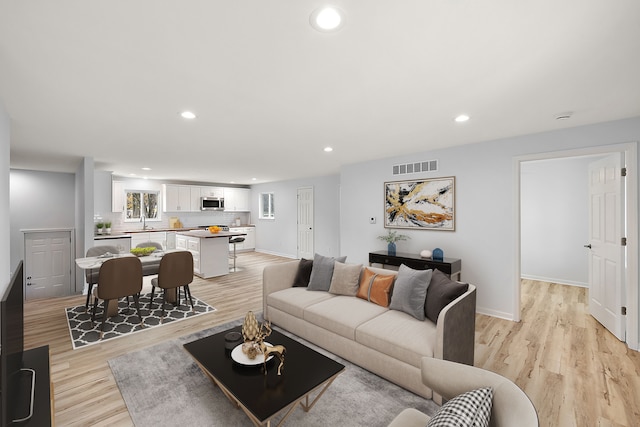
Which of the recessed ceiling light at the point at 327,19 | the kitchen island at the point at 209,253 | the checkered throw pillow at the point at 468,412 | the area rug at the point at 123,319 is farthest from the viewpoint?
the kitchen island at the point at 209,253

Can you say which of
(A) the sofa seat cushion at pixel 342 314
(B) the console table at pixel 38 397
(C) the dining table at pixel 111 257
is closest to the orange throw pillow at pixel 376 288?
(A) the sofa seat cushion at pixel 342 314

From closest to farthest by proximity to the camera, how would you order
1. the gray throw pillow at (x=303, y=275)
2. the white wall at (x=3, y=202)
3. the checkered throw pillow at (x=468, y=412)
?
1. the checkered throw pillow at (x=468, y=412)
2. the white wall at (x=3, y=202)
3. the gray throw pillow at (x=303, y=275)

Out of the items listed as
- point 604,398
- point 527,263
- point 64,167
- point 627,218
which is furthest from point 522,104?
point 64,167

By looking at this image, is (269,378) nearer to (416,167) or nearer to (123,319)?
(123,319)

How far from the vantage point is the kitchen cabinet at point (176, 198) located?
8195mm

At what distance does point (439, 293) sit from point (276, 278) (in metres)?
1.99

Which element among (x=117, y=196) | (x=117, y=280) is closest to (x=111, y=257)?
(x=117, y=280)

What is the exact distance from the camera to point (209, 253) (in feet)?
20.2

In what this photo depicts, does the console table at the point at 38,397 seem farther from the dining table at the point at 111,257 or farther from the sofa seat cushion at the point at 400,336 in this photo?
the sofa seat cushion at the point at 400,336

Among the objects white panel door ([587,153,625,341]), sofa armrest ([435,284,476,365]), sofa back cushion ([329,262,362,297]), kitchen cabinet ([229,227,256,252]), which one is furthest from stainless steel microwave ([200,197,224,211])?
white panel door ([587,153,625,341])

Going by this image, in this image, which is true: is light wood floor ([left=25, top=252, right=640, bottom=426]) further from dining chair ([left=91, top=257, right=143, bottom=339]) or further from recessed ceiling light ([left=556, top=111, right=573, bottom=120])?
recessed ceiling light ([left=556, top=111, right=573, bottom=120])

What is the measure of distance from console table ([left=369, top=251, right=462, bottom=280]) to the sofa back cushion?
4.00 feet

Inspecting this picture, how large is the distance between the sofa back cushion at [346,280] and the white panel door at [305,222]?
476 cm

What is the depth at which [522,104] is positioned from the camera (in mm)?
2627
